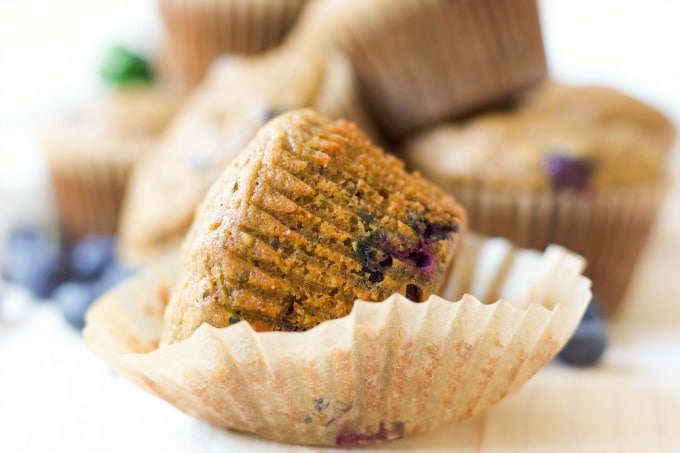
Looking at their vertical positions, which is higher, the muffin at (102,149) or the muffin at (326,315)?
the muffin at (326,315)

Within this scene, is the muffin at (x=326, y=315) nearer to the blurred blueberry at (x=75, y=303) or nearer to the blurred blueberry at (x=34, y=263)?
the blurred blueberry at (x=75, y=303)

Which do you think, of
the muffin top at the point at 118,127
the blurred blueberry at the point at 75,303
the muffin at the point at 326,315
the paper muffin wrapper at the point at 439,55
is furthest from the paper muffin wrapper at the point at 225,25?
the muffin at the point at 326,315

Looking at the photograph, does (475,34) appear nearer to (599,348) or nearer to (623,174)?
(623,174)

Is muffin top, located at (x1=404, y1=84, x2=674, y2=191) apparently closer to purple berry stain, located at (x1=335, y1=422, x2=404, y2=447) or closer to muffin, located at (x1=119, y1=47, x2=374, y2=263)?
muffin, located at (x1=119, y1=47, x2=374, y2=263)

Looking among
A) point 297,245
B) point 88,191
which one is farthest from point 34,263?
point 297,245

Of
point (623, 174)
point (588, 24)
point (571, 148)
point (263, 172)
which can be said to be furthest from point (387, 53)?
point (588, 24)

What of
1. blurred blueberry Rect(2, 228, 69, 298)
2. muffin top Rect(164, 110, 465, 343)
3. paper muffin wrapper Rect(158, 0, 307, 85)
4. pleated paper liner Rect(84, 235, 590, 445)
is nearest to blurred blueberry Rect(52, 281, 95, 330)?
blurred blueberry Rect(2, 228, 69, 298)
